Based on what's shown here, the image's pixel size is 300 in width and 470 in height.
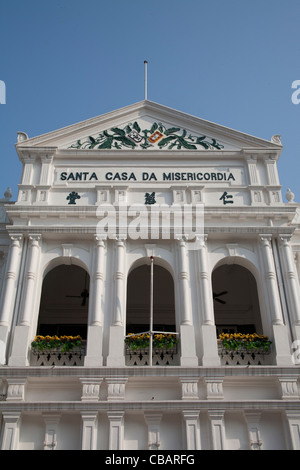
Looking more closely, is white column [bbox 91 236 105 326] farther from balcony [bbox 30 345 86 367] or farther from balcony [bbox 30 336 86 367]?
balcony [bbox 30 345 86 367]

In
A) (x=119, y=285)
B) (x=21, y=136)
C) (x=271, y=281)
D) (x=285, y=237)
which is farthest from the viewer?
(x=21, y=136)

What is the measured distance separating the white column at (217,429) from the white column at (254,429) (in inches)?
30.8

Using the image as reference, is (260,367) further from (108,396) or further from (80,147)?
(80,147)

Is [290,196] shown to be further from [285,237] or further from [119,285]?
[119,285]

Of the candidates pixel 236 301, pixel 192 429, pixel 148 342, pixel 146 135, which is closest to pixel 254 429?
pixel 192 429

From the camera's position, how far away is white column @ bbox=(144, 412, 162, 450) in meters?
14.1

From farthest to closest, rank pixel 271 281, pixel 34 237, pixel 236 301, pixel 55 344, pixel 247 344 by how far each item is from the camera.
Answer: pixel 236 301 → pixel 34 237 → pixel 271 281 → pixel 247 344 → pixel 55 344

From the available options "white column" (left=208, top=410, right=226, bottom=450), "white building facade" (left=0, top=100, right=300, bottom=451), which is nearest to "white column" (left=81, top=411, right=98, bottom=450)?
"white building facade" (left=0, top=100, right=300, bottom=451)

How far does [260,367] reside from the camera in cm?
1515

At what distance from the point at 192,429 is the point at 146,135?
39.5 feet

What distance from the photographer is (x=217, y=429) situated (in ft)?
46.4

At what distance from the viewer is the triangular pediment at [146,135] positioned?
20.6 metres
